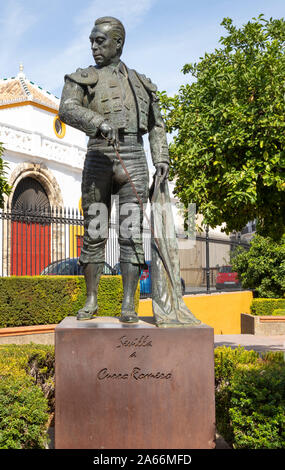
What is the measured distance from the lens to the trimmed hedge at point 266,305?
45.9ft

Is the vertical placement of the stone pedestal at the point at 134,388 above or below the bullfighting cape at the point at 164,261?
below

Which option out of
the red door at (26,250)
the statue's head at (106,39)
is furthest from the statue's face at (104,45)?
the red door at (26,250)

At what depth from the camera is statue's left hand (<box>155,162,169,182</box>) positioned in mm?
4324

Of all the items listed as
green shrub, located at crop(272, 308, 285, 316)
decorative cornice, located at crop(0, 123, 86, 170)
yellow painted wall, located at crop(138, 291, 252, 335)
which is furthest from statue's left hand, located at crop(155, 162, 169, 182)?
decorative cornice, located at crop(0, 123, 86, 170)

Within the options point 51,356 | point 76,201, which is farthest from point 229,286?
point 51,356

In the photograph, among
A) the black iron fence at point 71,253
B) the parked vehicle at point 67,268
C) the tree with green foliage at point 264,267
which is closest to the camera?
the parked vehicle at point 67,268

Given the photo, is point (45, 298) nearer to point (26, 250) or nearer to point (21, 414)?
point (26, 250)

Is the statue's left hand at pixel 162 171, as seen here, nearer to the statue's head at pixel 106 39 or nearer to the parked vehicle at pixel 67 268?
the statue's head at pixel 106 39

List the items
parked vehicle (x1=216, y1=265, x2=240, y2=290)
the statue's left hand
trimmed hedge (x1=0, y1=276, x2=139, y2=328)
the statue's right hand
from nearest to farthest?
the statue's right hand, the statue's left hand, trimmed hedge (x1=0, y1=276, x2=139, y2=328), parked vehicle (x1=216, y1=265, x2=240, y2=290)

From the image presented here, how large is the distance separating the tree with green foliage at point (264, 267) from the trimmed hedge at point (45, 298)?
5.98m

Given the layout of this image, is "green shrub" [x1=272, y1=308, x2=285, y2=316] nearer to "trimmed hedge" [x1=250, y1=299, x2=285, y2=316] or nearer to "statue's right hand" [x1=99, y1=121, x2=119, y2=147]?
"trimmed hedge" [x1=250, y1=299, x2=285, y2=316]

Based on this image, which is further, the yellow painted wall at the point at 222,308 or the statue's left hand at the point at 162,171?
the yellow painted wall at the point at 222,308

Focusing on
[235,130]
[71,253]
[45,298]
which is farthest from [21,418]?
[71,253]

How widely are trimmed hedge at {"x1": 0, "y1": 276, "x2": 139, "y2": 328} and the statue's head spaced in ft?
18.7
